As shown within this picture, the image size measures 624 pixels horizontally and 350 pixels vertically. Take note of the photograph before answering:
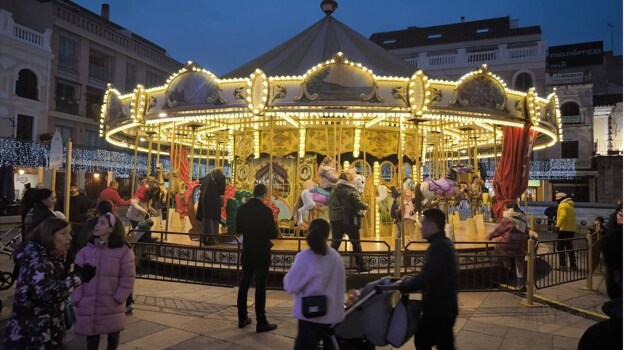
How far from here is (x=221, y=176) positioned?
9922 mm

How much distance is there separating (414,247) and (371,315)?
6928 mm

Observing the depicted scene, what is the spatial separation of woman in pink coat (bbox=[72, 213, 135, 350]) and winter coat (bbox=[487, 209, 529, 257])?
6.64 meters

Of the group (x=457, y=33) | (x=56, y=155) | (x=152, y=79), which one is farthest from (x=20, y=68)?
(x=457, y=33)

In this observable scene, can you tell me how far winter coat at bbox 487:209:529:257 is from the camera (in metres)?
8.24

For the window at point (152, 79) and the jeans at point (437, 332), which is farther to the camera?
the window at point (152, 79)

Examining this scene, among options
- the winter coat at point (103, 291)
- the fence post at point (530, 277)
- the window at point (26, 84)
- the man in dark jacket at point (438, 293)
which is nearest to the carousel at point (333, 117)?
the fence post at point (530, 277)

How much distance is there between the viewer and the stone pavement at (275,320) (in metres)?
5.23

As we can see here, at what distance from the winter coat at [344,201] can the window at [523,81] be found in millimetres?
28927

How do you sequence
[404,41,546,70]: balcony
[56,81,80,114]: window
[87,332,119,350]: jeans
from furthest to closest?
1. [404,41,546,70]: balcony
2. [56,81,80,114]: window
3. [87,332,119,350]: jeans

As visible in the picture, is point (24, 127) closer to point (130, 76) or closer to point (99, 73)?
point (99, 73)

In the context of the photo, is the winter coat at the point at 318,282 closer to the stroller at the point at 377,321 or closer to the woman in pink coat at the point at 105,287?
the stroller at the point at 377,321

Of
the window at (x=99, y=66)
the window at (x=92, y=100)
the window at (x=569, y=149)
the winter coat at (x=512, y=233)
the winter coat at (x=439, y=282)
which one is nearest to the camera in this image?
the winter coat at (x=439, y=282)

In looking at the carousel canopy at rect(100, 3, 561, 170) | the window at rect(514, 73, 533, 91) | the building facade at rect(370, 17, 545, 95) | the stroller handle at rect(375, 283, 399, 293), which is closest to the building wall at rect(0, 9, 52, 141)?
the carousel canopy at rect(100, 3, 561, 170)

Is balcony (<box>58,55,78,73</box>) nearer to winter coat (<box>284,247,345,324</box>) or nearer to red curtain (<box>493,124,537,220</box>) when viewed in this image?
red curtain (<box>493,124,537,220</box>)
